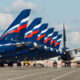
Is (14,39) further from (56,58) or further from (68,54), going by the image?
(56,58)

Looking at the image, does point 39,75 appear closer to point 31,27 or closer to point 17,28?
point 17,28

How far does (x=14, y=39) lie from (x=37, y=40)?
1562 inches

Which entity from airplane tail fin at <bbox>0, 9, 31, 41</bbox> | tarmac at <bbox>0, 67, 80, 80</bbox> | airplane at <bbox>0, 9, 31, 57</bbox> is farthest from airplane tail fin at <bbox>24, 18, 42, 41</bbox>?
tarmac at <bbox>0, 67, 80, 80</bbox>

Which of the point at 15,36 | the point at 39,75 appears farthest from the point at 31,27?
the point at 39,75

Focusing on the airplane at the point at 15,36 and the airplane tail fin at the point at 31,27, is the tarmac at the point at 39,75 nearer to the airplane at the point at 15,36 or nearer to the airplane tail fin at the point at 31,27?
the airplane at the point at 15,36

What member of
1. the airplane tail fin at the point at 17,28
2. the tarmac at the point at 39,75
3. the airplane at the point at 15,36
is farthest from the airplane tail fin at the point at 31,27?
the tarmac at the point at 39,75

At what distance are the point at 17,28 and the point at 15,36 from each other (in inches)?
66.4

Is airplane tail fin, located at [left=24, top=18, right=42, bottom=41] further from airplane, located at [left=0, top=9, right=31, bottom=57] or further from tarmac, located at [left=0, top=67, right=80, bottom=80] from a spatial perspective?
tarmac, located at [left=0, top=67, right=80, bottom=80]

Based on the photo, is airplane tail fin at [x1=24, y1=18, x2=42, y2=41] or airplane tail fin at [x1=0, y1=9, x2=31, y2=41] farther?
airplane tail fin at [x1=24, y1=18, x2=42, y2=41]

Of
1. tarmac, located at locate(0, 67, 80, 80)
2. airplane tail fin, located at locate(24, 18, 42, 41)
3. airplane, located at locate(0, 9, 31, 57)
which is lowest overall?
tarmac, located at locate(0, 67, 80, 80)

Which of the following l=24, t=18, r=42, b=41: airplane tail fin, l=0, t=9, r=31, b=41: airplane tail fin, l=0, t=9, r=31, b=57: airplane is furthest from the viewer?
l=24, t=18, r=42, b=41: airplane tail fin

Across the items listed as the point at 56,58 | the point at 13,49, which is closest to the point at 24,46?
the point at 13,49

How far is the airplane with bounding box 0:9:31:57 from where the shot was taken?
57.5m

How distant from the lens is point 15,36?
198 ft
